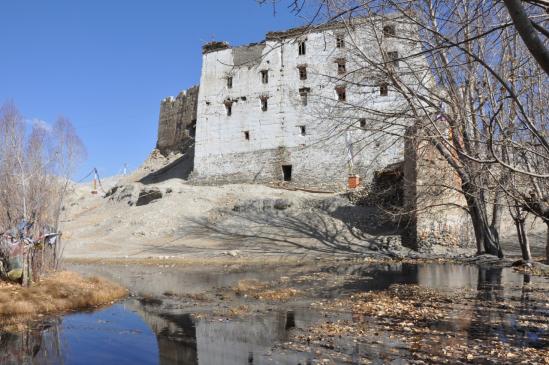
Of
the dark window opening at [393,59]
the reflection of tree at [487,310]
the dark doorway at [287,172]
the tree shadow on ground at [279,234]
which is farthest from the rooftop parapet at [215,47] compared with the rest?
the reflection of tree at [487,310]

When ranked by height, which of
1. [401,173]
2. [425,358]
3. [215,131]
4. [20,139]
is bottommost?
[425,358]

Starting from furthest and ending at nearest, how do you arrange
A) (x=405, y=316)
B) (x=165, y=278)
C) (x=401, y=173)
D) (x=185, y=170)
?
(x=185, y=170), (x=401, y=173), (x=165, y=278), (x=405, y=316)

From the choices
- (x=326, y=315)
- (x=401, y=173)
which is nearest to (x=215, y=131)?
(x=401, y=173)

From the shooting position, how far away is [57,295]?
9898mm

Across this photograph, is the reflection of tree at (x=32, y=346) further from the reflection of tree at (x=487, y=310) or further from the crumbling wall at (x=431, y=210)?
the crumbling wall at (x=431, y=210)

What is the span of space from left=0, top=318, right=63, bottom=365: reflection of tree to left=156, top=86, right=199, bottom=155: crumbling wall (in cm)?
3756

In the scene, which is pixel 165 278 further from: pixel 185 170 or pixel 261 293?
pixel 185 170

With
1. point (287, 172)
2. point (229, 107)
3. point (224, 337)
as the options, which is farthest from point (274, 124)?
point (224, 337)

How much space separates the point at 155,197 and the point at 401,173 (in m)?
16.0

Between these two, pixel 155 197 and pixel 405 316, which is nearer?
pixel 405 316

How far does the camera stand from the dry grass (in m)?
8.73

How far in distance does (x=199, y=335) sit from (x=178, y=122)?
1592 inches

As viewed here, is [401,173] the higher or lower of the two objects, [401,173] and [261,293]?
the higher

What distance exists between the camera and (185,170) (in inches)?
1597
